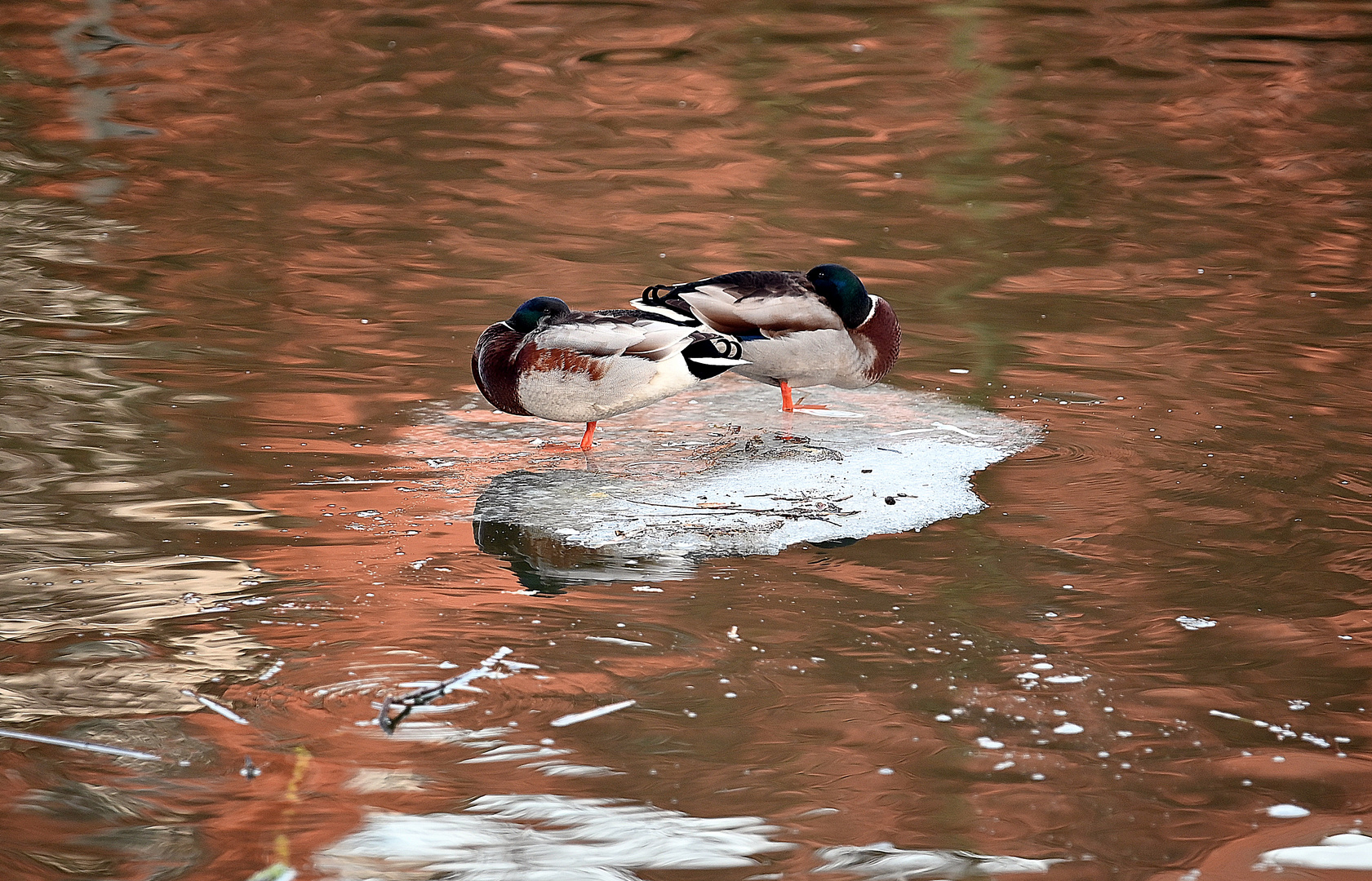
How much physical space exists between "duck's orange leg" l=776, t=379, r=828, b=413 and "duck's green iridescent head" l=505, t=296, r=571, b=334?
1.05 m

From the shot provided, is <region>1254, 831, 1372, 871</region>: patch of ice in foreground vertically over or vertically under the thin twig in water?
under

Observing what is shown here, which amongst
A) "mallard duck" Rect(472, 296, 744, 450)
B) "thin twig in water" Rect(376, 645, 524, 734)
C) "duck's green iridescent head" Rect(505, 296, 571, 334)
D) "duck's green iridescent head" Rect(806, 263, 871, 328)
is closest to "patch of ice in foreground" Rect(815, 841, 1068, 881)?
"thin twig in water" Rect(376, 645, 524, 734)

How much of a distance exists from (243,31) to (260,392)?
347 inches

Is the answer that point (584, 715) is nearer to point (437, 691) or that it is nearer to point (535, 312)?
point (437, 691)

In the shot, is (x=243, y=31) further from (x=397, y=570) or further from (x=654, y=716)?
(x=654, y=716)

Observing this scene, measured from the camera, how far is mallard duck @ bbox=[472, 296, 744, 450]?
538 centimetres

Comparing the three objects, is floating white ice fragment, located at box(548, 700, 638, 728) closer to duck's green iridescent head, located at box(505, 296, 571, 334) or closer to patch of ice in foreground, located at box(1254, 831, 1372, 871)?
patch of ice in foreground, located at box(1254, 831, 1372, 871)

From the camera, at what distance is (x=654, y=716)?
3.77 metres

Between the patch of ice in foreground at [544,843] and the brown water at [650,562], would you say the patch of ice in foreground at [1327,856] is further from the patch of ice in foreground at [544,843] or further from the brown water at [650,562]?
the patch of ice in foreground at [544,843]

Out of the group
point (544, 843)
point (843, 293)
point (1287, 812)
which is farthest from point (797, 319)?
point (544, 843)

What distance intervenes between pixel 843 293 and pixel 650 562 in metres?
1.76

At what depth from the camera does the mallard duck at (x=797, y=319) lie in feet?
19.3

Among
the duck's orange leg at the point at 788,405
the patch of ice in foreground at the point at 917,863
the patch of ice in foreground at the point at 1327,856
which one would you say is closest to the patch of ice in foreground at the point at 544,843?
the patch of ice in foreground at the point at 917,863

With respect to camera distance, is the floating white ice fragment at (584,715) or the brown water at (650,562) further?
the floating white ice fragment at (584,715)
